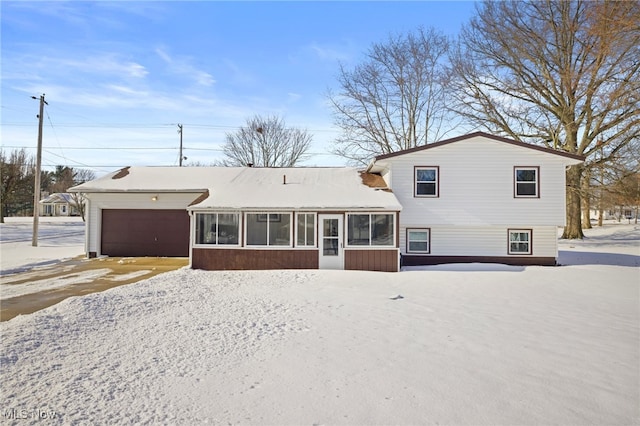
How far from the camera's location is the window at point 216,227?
15695 millimetres

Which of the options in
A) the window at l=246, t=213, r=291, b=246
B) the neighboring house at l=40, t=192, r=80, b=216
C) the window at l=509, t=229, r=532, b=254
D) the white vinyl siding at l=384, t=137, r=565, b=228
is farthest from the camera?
the neighboring house at l=40, t=192, r=80, b=216

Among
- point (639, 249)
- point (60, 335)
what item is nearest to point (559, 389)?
point (60, 335)

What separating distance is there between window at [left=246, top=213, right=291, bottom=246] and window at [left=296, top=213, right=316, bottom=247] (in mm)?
420

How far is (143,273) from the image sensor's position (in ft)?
46.9

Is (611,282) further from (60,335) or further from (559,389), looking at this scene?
(60,335)

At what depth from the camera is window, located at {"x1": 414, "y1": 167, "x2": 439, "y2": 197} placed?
55.1ft

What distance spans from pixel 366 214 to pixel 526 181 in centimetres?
698

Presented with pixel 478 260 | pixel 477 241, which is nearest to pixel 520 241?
pixel 477 241

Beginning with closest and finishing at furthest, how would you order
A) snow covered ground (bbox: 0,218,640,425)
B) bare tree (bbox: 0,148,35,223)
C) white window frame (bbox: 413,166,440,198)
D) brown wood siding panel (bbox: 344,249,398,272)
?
snow covered ground (bbox: 0,218,640,425) < brown wood siding panel (bbox: 344,249,398,272) < white window frame (bbox: 413,166,440,198) < bare tree (bbox: 0,148,35,223)

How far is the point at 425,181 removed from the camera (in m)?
16.8

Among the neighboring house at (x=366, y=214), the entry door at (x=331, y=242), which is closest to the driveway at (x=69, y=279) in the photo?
the neighboring house at (x=366, y=214)

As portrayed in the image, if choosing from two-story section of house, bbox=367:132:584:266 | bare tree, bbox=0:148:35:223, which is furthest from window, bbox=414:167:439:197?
bare tree, bbox=0:148:35:223

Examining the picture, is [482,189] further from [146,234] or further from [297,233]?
[146,234]

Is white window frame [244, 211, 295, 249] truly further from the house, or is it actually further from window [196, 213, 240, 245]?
window [196, 213, 240, 245]
